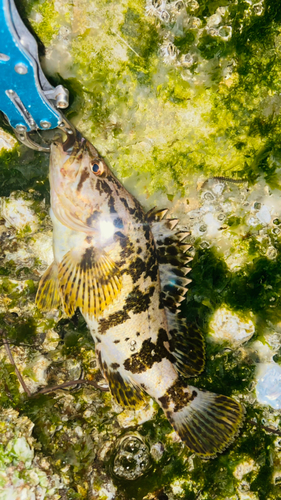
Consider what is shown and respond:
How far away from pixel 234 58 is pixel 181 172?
3.91 ft

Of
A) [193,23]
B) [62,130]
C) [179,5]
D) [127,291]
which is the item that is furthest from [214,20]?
[127,291]

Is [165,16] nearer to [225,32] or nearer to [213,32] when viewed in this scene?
[213,32]

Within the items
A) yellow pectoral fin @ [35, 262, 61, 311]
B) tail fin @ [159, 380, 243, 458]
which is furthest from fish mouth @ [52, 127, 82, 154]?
tail fin @ [159, 380, 243, 458]

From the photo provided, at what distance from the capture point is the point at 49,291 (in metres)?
3.22

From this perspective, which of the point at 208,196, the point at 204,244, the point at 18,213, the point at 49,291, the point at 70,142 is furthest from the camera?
the point at 204,244

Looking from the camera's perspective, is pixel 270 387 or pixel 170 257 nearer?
pixel 170 257

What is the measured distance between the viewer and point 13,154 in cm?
329

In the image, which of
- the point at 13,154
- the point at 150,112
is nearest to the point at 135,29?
the point at 150,112

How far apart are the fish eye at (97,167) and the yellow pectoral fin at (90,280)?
698 millimetres

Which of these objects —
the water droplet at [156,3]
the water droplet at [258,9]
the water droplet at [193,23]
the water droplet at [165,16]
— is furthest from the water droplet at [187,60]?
the water droplet at [258,9]

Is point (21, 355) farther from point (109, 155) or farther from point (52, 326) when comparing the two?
point (109, 155)

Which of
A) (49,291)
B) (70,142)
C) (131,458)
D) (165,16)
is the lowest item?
(131,458)

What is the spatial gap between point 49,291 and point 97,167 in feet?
4.36

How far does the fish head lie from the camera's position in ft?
9.08
